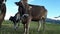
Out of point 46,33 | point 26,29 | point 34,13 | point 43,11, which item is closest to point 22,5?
point 26,29

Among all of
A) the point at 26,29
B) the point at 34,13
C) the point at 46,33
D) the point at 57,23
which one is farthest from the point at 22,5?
the point at 57,23

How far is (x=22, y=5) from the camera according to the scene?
450 inches

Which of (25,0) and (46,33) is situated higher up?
(25,0)

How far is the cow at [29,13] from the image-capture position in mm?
11436

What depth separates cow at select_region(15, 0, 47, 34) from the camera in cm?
1144

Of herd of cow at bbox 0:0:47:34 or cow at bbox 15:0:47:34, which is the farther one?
cow at bbox 15:0:47:34

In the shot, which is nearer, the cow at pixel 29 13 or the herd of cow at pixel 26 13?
the herd of cow at pixel 26 13

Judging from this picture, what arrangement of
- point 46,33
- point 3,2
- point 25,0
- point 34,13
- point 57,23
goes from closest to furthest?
point 3,2 → point 25,0 → point 46,33 → point 34,13 → point 57,23

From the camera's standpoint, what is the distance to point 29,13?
12.9 meters

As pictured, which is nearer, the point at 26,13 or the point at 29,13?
the point at 26,13

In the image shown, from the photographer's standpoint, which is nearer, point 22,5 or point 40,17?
point 22,5

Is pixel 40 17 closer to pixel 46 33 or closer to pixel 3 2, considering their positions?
pixel 46 33

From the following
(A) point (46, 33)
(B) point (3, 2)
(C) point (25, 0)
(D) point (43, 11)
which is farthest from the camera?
(D) point (43, 11)

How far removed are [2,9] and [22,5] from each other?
6.93 ft
